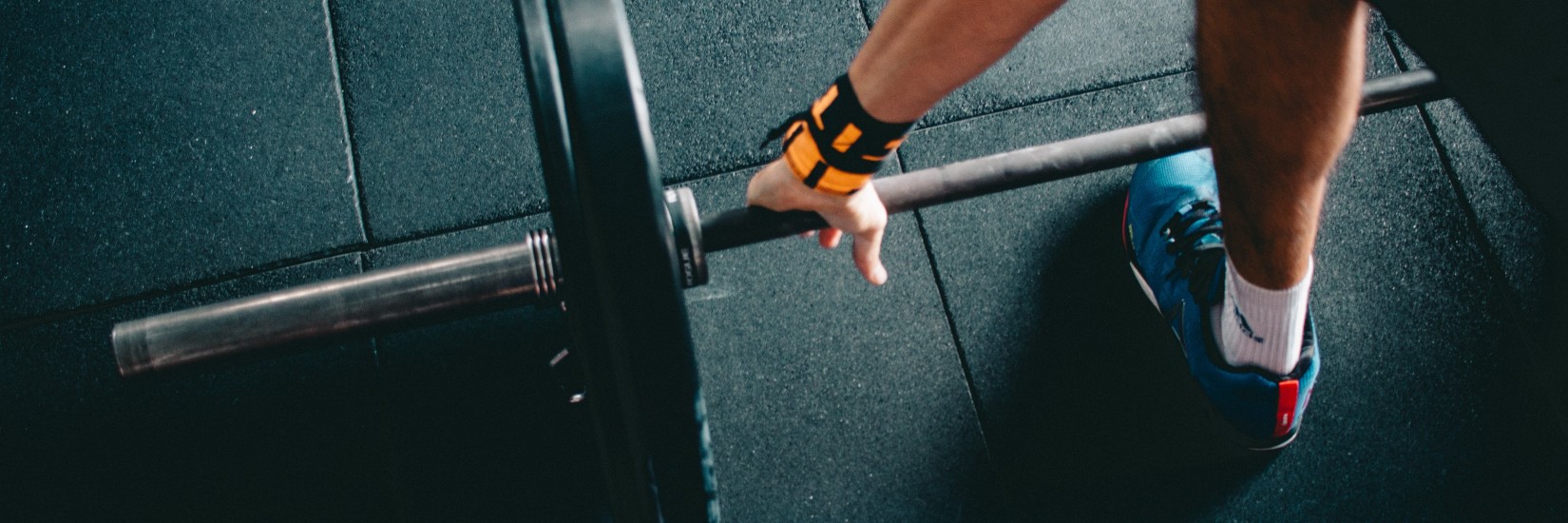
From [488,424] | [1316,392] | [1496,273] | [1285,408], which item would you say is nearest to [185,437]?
[488,424]

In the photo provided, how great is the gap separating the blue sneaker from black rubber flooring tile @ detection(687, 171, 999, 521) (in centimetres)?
27

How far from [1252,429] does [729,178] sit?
0.73m

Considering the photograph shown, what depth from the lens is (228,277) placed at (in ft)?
3.77

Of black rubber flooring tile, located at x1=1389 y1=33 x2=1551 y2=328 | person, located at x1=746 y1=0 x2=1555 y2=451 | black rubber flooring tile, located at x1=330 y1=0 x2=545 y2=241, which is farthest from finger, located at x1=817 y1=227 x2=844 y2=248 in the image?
Answer: black rubber flooring tile, located at x1=1389 y1=33 x2=1551 y2=328

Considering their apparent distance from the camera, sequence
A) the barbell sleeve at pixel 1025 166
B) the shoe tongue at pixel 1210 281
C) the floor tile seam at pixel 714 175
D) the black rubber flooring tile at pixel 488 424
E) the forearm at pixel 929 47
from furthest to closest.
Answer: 1. the floor tile seam at pixel 714 175
2. the black rubber flooring tile at pixel 488 424
3. the shoe tongue at pixel 1210 281
4. the barbell sleeve at pixel 1025 166
5. the forearm at pixel 929 47

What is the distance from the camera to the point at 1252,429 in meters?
0.99

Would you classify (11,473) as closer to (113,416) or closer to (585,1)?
(113,416)

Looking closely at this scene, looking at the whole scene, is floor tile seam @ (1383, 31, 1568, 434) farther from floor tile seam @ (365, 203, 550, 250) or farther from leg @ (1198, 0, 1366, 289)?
floor tile seam @ (365, 203, 550, 250)

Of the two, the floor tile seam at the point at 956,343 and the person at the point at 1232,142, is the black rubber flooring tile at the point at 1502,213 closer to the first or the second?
the person at the point at 1232,142

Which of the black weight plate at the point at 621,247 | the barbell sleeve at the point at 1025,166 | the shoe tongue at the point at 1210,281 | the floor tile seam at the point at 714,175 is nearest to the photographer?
the black weight plate at the point at 621,247

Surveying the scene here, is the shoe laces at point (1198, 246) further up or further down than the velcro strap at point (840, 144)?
further down

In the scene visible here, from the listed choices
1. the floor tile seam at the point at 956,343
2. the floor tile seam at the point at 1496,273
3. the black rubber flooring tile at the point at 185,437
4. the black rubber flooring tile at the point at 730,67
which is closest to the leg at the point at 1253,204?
the floor tile seam at the point at 956,343

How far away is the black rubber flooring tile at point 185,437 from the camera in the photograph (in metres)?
1.08

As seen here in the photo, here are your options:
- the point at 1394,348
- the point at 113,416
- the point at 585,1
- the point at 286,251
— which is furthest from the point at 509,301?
the point at 1394,348
